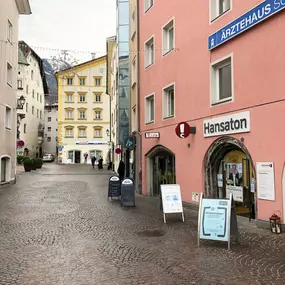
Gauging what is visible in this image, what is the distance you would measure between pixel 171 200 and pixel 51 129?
70779mm

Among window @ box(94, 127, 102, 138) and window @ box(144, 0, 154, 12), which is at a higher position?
window @ box(144, 0, 154, 12)

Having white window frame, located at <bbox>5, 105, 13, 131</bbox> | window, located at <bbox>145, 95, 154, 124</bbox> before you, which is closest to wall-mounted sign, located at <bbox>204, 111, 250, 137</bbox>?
window, located at <bbox>145, 95, 154, 124</bbox>

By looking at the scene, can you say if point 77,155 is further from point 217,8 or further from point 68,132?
point 217,8

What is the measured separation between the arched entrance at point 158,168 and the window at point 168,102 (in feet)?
4.98

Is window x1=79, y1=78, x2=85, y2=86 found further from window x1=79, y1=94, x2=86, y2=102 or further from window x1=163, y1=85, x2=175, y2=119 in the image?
window x1=163, y1=85, x2=175, y2=119

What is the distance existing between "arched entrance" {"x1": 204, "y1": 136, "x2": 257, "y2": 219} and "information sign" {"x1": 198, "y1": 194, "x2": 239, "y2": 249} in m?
2.82

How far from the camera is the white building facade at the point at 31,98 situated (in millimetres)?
54341

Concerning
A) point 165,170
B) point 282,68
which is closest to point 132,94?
point 165,170

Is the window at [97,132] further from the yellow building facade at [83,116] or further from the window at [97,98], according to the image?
the window at [97,98]

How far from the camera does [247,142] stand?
10125 millimetres

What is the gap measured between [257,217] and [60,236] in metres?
5.29

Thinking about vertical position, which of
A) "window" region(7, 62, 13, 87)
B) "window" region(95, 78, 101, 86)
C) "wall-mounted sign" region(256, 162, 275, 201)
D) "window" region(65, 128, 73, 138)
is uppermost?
"window" region(95, 78, 101, 86)

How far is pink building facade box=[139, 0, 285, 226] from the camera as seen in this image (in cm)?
928

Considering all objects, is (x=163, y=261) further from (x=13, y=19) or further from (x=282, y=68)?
(x=13, y=19)
